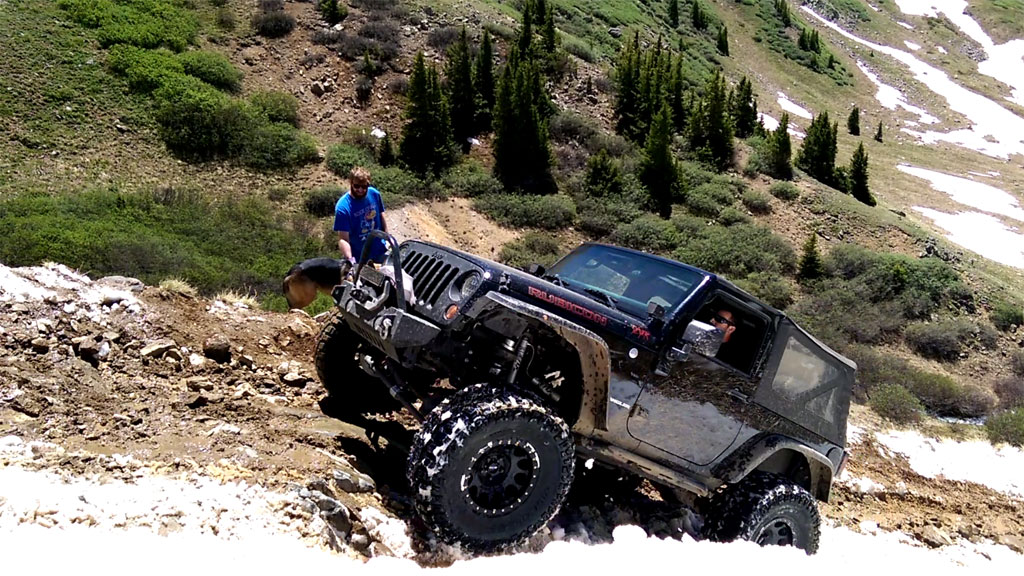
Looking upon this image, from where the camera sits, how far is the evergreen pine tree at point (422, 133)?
28.1 meters

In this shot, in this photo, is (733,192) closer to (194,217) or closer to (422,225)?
(422,225)

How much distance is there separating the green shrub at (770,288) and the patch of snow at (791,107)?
141ft

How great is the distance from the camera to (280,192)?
23812mm

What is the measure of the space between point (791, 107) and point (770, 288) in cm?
4600

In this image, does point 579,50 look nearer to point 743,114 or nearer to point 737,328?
point 743,114

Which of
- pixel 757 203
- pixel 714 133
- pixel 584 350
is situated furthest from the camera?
pixel 714 133

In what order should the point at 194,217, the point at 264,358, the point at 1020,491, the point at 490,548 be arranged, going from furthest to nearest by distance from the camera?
the point at 194,217 < the point at 1020,491 < the point at 264,358 < the point at 490,548

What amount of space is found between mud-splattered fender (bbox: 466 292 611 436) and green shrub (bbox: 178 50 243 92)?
27.4 meters

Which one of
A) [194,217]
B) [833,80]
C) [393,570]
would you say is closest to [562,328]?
[393,570]

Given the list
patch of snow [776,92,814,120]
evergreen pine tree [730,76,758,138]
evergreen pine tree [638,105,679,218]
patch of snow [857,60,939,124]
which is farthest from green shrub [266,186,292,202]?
patch of snow [857,60,939,124]

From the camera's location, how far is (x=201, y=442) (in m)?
4.75

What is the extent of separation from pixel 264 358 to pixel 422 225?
1738 centimetres

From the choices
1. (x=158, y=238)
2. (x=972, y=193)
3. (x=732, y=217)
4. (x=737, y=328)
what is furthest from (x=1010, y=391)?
(x=972, y=193)

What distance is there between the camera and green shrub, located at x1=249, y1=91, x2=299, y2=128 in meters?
27.6
